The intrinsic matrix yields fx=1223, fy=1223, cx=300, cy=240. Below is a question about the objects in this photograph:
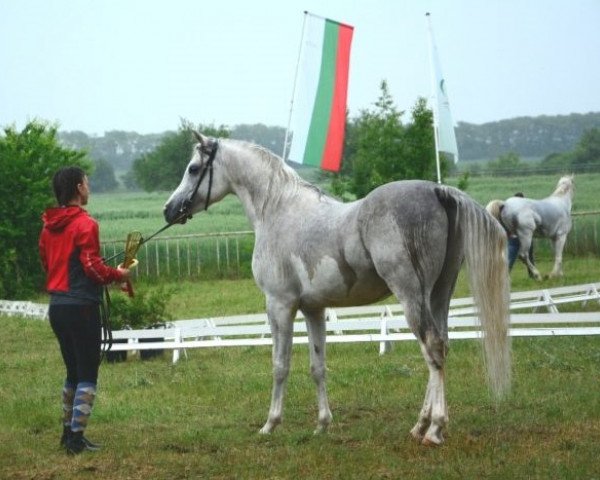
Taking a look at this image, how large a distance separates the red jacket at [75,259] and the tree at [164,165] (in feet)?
193

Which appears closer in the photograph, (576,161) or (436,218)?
(436,218)

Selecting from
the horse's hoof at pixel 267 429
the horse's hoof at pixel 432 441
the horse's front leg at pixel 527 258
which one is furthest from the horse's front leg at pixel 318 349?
the horse's front leg at pixel 527 258

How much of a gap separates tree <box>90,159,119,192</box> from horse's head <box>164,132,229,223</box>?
253 feet

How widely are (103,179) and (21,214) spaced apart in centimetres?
5845

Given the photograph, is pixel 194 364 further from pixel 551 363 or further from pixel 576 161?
pixel 576 161

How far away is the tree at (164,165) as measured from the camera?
2741 inches

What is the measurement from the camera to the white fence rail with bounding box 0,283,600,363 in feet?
44.8

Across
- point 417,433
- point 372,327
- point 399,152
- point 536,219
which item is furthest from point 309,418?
point 399,152

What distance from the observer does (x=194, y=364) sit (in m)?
14.7

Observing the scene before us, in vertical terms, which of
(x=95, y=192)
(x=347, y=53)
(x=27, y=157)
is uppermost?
(x=347, y=53)

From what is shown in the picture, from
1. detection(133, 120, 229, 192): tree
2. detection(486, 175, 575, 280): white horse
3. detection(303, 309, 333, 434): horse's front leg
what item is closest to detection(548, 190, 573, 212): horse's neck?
detection(486, 175, 575, 280): white horse

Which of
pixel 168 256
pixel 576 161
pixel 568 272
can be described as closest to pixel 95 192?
pixel 576 161

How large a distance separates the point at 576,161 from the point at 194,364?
54.8 m

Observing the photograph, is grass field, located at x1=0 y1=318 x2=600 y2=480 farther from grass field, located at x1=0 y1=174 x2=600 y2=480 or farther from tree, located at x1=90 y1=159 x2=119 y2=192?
tree, located at x1=90 y1=159 x2=119 y2=192
